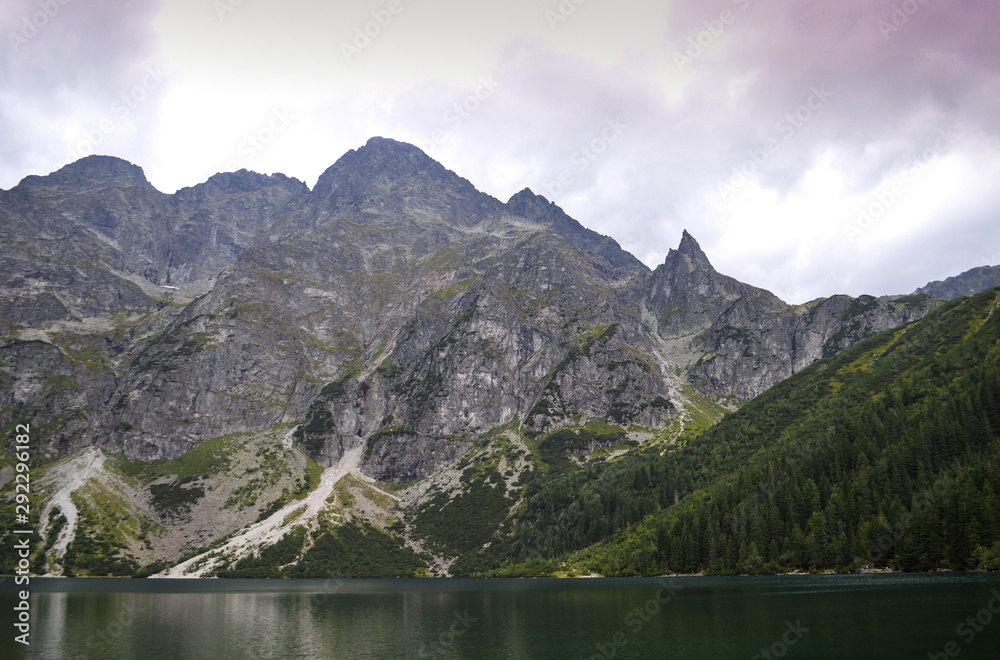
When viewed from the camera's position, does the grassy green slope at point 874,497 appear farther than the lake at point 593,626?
Yes

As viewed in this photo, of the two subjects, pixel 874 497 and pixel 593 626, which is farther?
pixel 874 497

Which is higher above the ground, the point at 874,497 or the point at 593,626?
the point at 874,497

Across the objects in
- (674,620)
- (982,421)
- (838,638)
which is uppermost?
(982,421)

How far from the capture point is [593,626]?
224 feet

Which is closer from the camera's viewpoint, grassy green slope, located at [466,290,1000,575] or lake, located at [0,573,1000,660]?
lake, located at [0,573,1000,660]

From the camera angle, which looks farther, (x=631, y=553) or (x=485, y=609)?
(x=631, y=553)

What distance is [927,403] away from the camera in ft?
503

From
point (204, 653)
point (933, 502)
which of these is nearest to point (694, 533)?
point (933, 502)

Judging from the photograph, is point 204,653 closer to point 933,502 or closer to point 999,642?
point 999,642

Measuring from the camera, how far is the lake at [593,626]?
48.1m

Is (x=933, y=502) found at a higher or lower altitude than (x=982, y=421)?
lower

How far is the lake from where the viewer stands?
48.1 m

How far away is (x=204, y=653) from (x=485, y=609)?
50.9m

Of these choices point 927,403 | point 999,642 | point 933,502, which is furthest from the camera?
point 927,403
